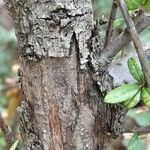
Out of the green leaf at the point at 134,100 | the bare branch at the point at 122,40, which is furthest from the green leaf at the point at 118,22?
the green leaf at the point at 134,100

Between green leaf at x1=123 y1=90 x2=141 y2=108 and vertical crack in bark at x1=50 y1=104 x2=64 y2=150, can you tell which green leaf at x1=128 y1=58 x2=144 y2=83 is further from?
vertical crack in bark at x1=50 y1=104 x2=64 y2=150

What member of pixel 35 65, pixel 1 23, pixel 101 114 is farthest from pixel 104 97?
pixel 1 23

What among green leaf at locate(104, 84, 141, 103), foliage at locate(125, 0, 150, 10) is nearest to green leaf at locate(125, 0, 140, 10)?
foliage at locate(125, 0, 150, 10)

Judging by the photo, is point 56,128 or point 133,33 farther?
point 56,128

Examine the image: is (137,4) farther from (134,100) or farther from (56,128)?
(56,128)

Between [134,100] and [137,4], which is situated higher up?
[137,4]

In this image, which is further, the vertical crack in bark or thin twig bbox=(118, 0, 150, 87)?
the vertical crack in bark

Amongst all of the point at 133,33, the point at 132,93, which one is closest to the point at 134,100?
the point at 132,93
